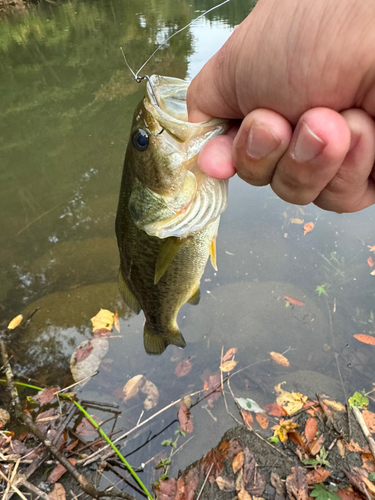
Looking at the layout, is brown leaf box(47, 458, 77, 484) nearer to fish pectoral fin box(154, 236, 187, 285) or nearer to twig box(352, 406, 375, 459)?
fish pectoral fin box(154, 236, 187, 285)

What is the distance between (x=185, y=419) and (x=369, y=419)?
1400mm

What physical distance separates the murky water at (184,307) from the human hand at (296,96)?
6.41 ft

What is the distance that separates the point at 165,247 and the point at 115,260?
249 cm

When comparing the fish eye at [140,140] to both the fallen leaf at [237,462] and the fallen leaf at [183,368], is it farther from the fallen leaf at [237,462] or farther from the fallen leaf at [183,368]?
the fallen leaf at [237,462]

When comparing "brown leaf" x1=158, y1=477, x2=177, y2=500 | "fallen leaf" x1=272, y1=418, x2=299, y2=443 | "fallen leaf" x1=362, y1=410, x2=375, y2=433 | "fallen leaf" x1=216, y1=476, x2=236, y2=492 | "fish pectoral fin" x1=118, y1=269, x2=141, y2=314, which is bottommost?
"fallen leaf" x1=362, y1=410, x2=375, y2=433

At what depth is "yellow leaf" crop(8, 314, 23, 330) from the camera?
3.33 metres

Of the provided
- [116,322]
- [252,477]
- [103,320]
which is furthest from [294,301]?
[103,320]

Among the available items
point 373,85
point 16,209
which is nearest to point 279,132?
point 373,85

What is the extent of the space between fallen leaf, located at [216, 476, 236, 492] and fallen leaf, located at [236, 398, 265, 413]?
0.52m

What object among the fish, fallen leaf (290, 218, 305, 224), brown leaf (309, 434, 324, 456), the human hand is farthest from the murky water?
the human hand

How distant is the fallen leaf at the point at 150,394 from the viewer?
2.61m

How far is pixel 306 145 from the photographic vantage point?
1.01m

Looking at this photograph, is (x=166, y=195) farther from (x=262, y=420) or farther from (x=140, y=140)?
(x=262, y=420)

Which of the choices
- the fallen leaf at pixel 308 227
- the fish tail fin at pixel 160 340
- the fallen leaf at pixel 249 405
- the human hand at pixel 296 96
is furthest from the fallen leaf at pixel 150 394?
the fallen leaf at pixel 308 227
